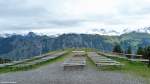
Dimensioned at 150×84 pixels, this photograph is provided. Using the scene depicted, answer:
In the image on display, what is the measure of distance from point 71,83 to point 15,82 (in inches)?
133

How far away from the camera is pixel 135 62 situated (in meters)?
44.6

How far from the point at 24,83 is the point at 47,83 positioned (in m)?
1.35

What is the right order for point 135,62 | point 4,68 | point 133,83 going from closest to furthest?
1. point 133,83
2. point 4,68
3. point 135,62

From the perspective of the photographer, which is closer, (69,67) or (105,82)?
(105,82)

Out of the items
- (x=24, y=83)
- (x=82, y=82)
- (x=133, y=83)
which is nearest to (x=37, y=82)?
(x=24, y=83)

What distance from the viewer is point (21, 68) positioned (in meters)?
37.0

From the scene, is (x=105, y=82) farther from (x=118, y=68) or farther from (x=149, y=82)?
(x=118, y=68)

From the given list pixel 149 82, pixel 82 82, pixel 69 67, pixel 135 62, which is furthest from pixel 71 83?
pixel 135 62

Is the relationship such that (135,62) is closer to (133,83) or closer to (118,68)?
(118,68)

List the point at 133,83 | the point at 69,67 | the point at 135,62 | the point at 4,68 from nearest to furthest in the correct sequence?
the point at 133,83
the point at 69,67
the point at 4,68
the point at 135,62

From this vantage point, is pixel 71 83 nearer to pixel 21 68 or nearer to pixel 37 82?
pixel 37 82

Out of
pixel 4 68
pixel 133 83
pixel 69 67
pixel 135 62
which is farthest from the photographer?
pixel 135 62

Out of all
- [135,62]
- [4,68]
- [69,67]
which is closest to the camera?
[69,67]

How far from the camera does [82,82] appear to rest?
22.7 meters
